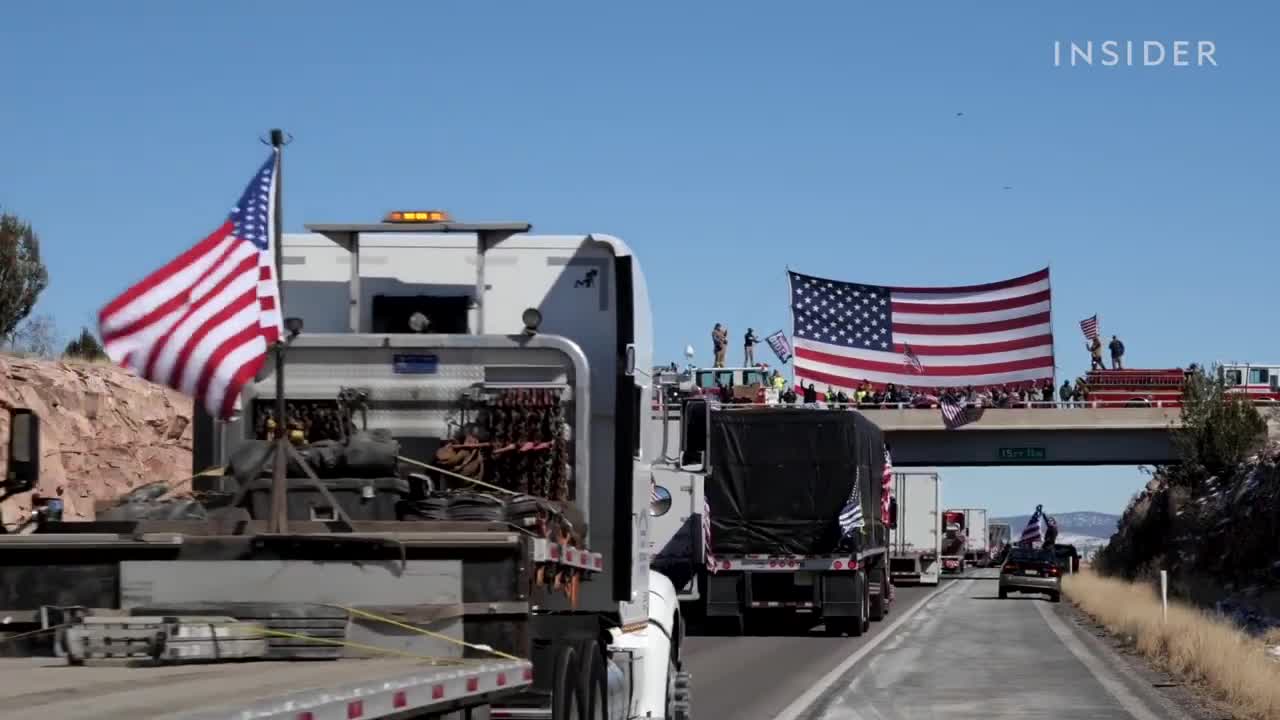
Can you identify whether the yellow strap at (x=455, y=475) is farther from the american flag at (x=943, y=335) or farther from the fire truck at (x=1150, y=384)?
the fire truck at (x=1150, y=384)

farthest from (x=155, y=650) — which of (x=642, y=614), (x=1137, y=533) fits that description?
(x=1137, y=533)

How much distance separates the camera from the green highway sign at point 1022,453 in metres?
75.2

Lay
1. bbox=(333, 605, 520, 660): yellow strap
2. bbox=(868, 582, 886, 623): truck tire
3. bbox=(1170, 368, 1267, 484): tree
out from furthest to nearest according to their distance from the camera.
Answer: bbox=(1170, 368, 1267, 484): tree → bbox=(868, 582, 886, 623): truck tire → bbox=(333, 605, 520, 660): yellow strap

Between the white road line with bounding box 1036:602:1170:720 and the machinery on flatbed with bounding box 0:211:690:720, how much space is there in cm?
589

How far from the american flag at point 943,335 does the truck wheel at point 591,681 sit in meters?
52.9

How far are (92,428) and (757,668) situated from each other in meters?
19.7

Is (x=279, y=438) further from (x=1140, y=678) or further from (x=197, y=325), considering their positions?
(x=1140, y=678)

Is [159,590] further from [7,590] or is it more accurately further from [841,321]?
[841,321]

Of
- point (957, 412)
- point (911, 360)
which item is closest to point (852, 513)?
point (911, 360)

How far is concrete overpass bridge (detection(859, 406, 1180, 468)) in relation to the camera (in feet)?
243

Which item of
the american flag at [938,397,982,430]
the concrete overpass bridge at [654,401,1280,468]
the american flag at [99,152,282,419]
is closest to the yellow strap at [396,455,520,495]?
the american flag at [99,152,282,419]

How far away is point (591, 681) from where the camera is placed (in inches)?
418

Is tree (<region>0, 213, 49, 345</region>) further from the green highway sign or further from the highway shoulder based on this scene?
the green highway sign

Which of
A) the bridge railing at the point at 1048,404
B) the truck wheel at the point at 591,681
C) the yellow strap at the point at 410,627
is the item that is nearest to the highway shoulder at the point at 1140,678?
the truck wheel at the point at 591,681
